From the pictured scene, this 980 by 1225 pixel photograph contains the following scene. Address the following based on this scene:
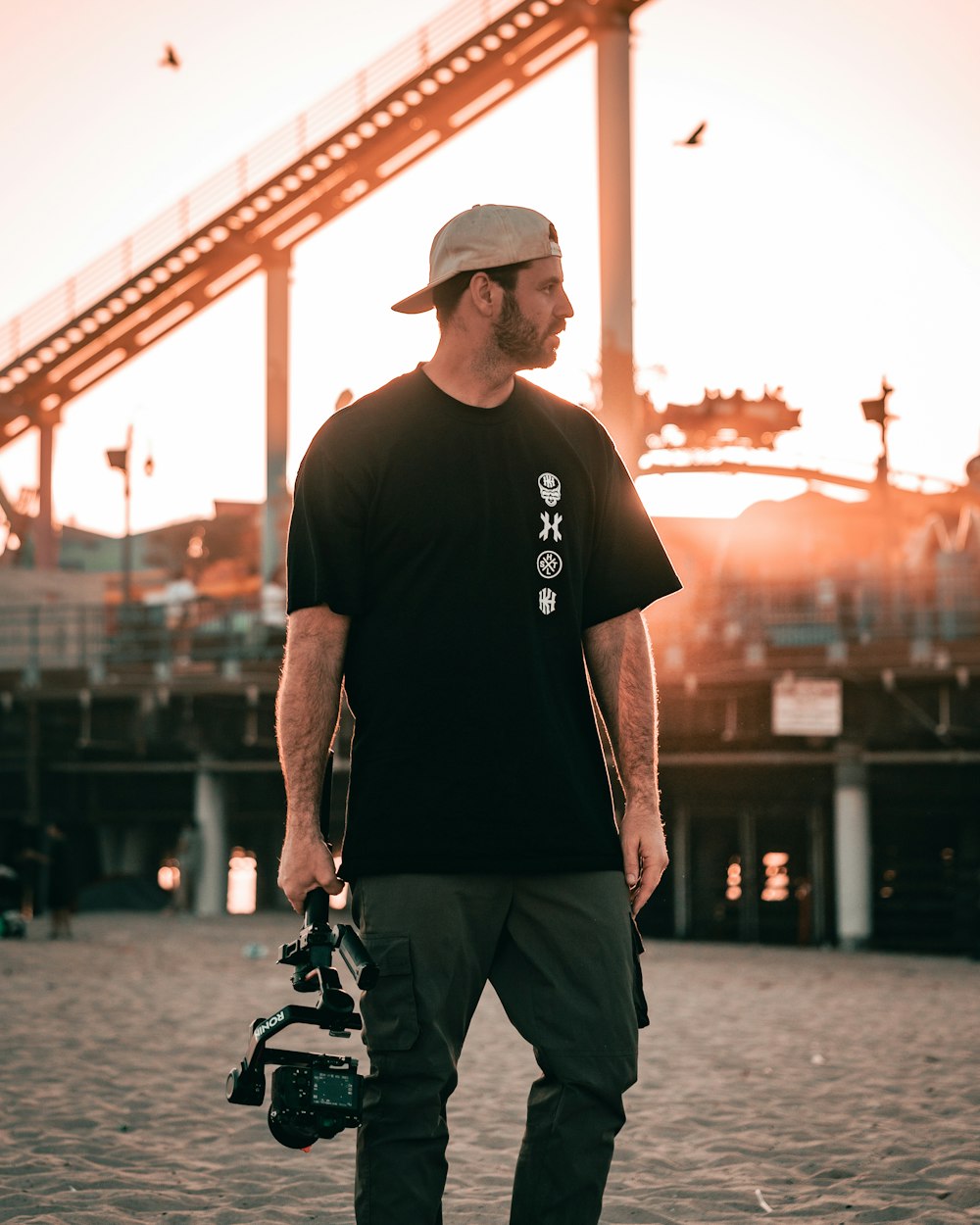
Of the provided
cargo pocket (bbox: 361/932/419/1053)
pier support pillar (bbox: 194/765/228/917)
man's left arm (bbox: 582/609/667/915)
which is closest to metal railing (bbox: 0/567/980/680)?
pier support pillar (bbox: 194/765/228/917)

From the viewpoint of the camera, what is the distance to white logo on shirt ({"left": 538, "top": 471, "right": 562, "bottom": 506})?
3535 millimetres

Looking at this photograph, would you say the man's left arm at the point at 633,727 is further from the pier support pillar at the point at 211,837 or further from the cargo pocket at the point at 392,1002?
the pier support pillar at the point at 211,837

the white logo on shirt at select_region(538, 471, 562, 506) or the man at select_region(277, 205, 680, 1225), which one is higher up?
the white logo on shirt at select_region(538, 471, 562, 506)

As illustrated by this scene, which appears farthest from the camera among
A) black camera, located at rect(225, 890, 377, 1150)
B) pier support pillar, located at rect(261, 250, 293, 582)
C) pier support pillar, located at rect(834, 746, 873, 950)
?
pier support pillar, located at rect(261, 250, 293, 582)

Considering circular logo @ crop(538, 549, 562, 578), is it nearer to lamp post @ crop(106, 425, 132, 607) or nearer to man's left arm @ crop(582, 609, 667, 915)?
man's left arm @ crop(582, 609, 667, 915)

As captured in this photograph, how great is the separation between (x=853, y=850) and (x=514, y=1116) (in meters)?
19.2

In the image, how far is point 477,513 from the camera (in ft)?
11.3

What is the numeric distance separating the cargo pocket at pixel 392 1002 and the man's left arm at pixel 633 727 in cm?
52

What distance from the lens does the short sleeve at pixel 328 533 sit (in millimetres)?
3404

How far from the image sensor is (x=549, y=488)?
3551 mm

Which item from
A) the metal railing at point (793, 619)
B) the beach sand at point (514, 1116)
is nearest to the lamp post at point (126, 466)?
the metal railing at point (793, 619)

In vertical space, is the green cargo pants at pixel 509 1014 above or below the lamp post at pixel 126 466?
below

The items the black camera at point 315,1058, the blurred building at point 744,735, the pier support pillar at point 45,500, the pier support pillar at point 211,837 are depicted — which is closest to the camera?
the black camera at point 315,1058

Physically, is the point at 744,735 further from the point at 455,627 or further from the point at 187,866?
the point at 455,627
